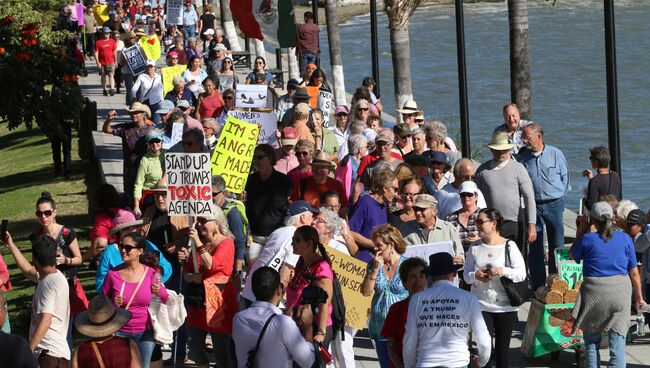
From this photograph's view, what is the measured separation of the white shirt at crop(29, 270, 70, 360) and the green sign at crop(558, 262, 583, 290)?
14.8 ft

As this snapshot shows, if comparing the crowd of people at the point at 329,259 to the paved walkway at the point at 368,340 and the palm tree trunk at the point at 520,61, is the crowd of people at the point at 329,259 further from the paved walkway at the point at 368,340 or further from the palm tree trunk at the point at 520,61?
the palm tree trunk at the point at 520,61

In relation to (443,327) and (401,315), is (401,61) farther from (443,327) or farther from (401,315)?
(443,327)

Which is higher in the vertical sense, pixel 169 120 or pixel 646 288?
pixel 169 120

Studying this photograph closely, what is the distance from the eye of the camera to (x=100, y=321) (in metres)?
9.31

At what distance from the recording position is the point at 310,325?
9.93 m

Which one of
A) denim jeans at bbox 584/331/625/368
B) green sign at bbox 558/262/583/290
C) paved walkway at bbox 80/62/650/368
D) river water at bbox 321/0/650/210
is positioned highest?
green sign at bbox 558/262/583/290

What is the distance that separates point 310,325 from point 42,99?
42.9ft

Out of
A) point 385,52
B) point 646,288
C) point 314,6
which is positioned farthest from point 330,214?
point 385,52

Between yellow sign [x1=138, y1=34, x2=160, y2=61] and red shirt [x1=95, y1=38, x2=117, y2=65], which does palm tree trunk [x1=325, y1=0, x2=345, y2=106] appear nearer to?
yellow sign [x1=138, y1=34, x2=160, y2=61]

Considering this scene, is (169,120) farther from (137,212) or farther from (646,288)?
(646,288)

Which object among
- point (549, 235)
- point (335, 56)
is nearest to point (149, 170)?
point (549, 235)

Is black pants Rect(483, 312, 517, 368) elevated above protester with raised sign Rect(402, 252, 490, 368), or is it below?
below

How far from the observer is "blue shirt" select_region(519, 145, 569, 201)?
15.5 meters

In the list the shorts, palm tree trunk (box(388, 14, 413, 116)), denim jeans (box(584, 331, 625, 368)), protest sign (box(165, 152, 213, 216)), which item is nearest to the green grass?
the shorts
